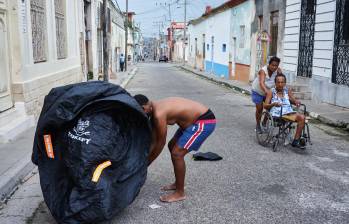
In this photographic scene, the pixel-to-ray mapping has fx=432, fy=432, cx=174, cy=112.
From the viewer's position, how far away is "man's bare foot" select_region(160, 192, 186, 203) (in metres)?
4.88

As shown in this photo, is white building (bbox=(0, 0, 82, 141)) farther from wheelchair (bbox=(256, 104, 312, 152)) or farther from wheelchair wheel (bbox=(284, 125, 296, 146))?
wheelchair wheel (bbox=(284, 125, 296, 146))

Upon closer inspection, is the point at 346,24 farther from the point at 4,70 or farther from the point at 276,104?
the point at 4,70

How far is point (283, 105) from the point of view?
289 inches

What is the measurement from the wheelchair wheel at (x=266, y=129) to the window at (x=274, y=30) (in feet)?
38.0

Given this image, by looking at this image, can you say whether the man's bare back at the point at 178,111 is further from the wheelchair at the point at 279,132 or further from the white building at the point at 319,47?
the white building at the point at 319,47

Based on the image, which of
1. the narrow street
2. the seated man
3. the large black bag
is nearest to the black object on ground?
the narrow street

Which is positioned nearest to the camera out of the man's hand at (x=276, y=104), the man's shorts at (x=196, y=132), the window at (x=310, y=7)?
the man's shorts at (x=196, y=132)

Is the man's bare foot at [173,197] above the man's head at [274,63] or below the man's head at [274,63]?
below

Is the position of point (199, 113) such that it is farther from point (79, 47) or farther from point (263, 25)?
point (263, 25)

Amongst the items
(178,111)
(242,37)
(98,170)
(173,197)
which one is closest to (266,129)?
(173,197)

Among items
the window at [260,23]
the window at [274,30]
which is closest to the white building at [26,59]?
the window at [274,30]

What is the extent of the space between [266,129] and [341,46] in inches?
244

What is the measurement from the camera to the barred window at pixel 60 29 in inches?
503

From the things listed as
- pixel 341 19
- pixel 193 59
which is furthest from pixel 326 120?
pixel 193 59
